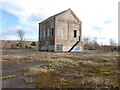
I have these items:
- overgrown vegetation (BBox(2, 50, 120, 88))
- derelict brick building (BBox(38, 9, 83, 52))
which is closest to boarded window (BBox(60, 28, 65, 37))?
derelict brick building (BBox(38, 9, 83, 52))

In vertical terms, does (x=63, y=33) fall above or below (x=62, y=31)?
below

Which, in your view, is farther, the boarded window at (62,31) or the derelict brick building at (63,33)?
the boarded window at (62,31)

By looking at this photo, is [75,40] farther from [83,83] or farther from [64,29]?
[83,83]

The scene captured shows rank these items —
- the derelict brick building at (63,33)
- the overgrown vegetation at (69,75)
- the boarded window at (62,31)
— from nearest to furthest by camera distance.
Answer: the overgrown vegetation at (69,75)
the derelict brick building at (63,33)
the boarded window at (62,31)

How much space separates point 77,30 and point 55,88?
3146 cm

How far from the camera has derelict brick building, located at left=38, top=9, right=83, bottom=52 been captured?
30984 millimetres

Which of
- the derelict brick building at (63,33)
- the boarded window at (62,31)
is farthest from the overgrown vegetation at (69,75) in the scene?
the boarded window at (62,31)

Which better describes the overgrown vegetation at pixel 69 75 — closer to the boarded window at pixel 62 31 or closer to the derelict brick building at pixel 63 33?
the derelict brick building at pixel 63 33

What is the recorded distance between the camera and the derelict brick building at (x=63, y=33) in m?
31.0

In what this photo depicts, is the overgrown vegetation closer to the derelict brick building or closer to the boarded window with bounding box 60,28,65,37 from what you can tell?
the derelict brick building

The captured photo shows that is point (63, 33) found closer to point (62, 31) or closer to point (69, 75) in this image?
point (62, 31)

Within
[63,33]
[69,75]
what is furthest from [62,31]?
[69,75]

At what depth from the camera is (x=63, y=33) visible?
3219cm

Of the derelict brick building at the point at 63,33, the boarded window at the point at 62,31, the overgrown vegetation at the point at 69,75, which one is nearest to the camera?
the overgrown vegetation at the point at 69,75
